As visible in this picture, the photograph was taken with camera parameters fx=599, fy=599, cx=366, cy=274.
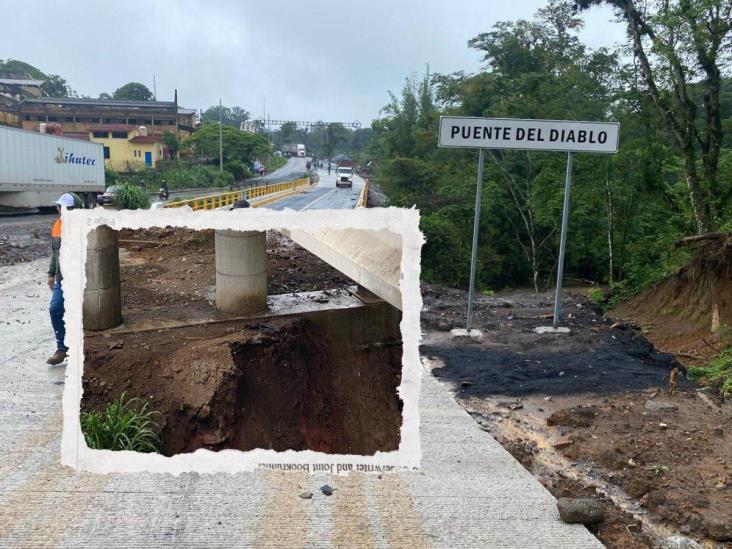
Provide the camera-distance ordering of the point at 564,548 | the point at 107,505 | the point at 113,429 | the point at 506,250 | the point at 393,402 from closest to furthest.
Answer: the point at 564,548
the point at 107,505
the point at 113,429
the point at 393,402
the point at 506,250

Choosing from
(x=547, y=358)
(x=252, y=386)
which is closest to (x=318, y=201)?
(x=547, y=358)

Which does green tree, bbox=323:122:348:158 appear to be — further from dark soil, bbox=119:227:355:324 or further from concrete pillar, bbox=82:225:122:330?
concrete pillar, bbox=82:225:122:330

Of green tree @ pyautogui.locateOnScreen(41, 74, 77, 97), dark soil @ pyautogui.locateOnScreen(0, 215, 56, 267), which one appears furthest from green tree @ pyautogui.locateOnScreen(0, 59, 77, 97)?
dark soil @ pyautogui.locateOnScreen(0, 215, 56, 267)

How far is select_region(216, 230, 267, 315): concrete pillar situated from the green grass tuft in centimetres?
488

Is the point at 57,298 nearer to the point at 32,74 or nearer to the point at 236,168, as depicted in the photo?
the point at 236,168

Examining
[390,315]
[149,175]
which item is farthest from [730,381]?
[149,175]

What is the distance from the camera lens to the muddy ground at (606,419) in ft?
13.5

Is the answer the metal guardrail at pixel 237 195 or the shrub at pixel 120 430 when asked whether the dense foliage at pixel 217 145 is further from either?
the shrub at pixel 120 430

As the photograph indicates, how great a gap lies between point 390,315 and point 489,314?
2226 millimetres

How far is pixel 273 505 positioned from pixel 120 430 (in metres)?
1.33

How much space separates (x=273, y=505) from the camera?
395cm

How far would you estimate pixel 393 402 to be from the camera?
21.5ft

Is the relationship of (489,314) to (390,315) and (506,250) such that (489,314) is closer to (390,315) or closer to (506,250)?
(390,315)

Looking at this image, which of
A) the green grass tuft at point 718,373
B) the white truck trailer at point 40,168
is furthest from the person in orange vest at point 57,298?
the white truck trailer at point 40,168
